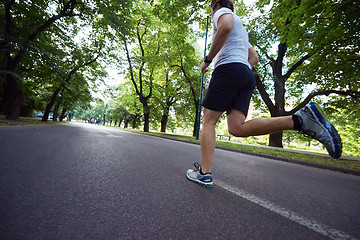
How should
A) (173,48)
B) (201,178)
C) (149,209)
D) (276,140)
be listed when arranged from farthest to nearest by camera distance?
(173,48)
(276,140)
(201,178)
(149,209)

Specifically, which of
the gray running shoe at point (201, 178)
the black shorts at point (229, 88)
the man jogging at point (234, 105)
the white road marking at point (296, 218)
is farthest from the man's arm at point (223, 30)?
the white road marking at point (296, 218)

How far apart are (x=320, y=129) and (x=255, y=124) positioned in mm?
675

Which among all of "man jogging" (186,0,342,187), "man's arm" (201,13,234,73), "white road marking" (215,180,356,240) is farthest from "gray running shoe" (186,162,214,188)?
"man's arm" (201,13,234,73)

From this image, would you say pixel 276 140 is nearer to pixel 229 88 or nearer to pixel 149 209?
pixel 229 88

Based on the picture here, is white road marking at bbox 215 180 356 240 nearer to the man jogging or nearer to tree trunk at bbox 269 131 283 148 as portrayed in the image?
the man jogging

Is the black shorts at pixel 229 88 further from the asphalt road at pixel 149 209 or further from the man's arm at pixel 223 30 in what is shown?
the asphalt road at pixel 149 209

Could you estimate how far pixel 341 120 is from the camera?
758 inches

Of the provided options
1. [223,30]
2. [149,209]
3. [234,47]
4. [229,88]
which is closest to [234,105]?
[229,88]

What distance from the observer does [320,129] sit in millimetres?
1954

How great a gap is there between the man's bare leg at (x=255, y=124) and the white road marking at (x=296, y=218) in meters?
0.71

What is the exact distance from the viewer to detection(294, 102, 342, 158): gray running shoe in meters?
1.92

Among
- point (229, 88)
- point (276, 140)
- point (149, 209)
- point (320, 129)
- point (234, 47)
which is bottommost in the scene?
point (149, 209)

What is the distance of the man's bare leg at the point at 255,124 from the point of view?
2029 millimetres

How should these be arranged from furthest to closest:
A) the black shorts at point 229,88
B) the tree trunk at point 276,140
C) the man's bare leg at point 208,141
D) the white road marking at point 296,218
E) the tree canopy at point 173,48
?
→ the tree trunk at point 276,140, the tree canopy at point 173,48, the man's bare leg at point 208,141, the black shorts at point 229,88, the white road marking at point 296,218
